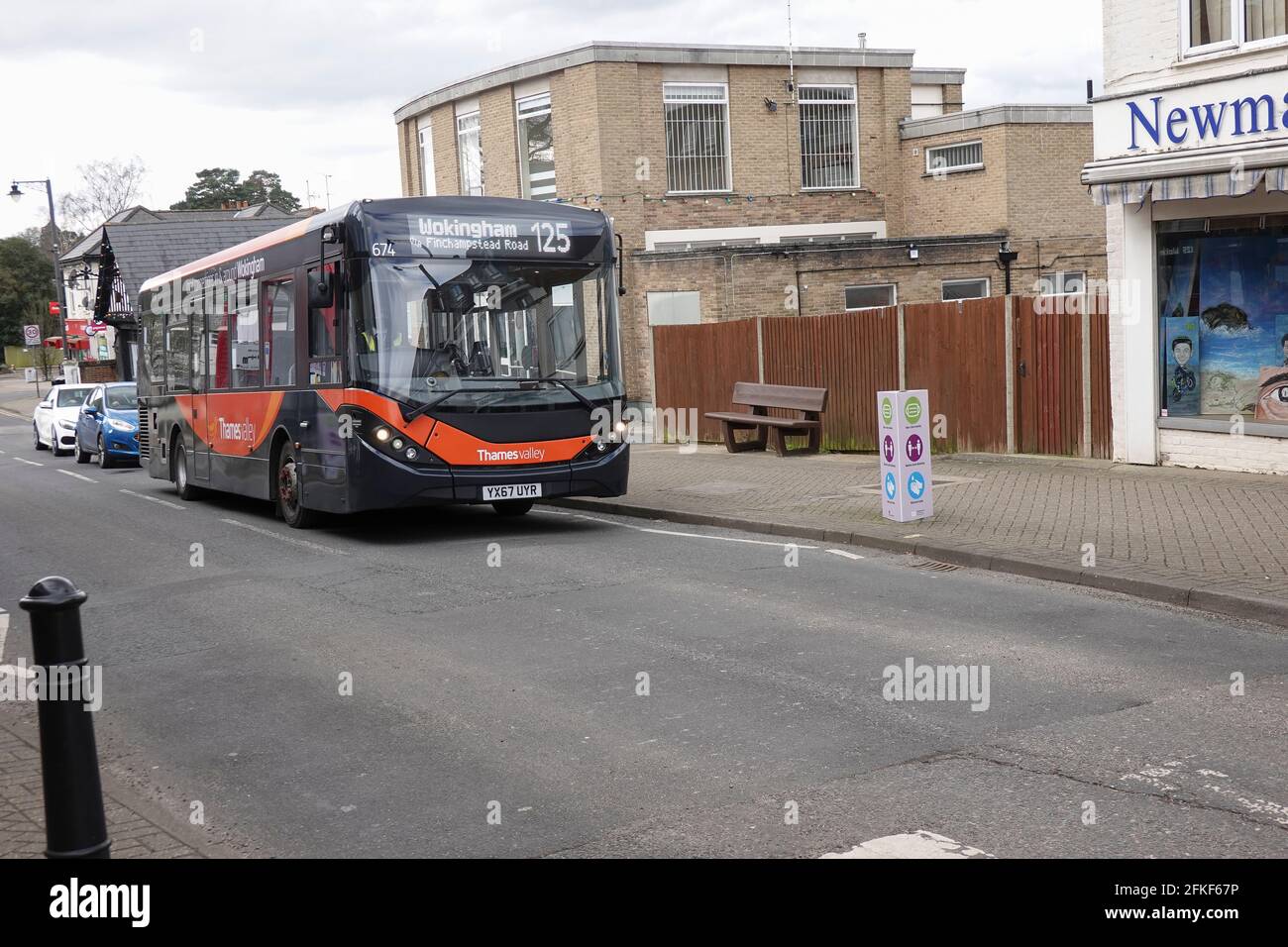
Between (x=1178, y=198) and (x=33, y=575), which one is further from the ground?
(x=1178, y=198)

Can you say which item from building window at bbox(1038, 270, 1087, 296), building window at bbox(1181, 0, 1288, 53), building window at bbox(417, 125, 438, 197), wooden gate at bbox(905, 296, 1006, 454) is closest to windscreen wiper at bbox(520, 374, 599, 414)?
wooden gate at bbox(905, 296, 1006, 454)

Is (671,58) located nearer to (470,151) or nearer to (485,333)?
(470,151)

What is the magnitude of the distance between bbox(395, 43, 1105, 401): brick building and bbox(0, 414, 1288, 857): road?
60.1ft

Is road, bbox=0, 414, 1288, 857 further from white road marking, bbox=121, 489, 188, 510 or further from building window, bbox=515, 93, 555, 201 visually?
building window, bbox=515, 93, 555, 201

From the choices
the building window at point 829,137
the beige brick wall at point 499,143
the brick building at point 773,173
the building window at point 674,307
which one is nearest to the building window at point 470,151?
the brick building at point 773,173

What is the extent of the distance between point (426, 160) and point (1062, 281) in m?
16.3

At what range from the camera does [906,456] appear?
12586mm

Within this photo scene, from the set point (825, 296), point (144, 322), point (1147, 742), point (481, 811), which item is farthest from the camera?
point (825, 296)

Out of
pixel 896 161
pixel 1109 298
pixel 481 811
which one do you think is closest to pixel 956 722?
pixel 481 811

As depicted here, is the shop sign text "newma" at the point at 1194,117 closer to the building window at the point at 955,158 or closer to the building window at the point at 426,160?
the building window at the point at 955,158

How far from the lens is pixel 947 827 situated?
5.04 meters

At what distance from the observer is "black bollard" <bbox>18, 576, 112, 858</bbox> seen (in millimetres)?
4059
